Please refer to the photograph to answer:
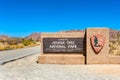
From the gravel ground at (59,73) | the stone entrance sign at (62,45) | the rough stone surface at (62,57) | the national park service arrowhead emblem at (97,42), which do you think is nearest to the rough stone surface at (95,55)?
the national park service arrowhead emblem at (97,42)

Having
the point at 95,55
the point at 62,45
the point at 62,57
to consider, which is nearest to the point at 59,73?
the point at 62,57

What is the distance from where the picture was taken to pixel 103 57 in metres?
19.8

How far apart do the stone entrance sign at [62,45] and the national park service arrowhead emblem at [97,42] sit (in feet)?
4.16

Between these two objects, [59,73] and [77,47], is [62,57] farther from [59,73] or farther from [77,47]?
[59,73]

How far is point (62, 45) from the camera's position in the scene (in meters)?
21.0

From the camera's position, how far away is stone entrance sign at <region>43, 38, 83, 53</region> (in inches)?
816

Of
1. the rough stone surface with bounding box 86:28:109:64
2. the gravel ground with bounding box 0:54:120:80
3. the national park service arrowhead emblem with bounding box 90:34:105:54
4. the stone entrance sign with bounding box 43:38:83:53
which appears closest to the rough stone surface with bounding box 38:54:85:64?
the stone entrance sign with bounding box 43:38:83:53

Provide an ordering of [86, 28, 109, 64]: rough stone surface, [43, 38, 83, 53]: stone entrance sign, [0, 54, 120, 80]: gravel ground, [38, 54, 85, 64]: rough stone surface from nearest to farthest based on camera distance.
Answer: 1. [0, 54, 120, 80]: gravel ground
2. [86, 28, 109, 64]: rough stone surface
3. [38, 54, 85, 64]: rough stone surface
4. [43, 38, 83, 53]: stone entrance sign

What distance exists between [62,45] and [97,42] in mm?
3111

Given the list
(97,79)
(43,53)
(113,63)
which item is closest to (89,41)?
(113,63)

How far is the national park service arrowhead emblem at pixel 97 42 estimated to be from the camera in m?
19.8

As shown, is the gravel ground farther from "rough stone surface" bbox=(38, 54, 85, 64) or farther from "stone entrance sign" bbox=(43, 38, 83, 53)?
"stone entrance sign" bbox=(43, 38, 83, 53)

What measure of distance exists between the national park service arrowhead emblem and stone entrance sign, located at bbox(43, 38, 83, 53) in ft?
4.16

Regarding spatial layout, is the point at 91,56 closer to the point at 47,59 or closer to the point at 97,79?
the point at 47,59
